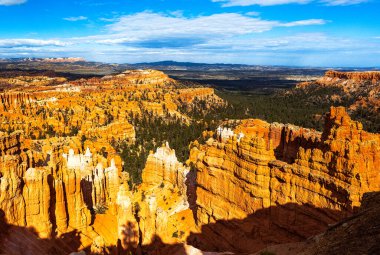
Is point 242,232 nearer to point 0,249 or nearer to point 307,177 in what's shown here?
point 307,177

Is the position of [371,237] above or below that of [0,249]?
above

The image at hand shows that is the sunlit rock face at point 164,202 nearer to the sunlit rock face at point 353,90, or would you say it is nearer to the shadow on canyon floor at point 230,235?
the shadow on canyon floor at point 230,235

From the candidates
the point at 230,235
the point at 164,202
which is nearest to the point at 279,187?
the point at 230,235

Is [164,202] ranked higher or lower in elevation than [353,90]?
lower

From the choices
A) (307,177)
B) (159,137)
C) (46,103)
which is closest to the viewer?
(307,177)

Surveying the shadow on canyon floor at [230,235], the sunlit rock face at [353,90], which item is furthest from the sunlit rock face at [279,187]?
the sunlit rock face at [353,90]

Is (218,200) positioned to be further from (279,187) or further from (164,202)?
(164,202)

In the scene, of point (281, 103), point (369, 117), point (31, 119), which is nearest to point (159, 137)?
point (31, 119)
